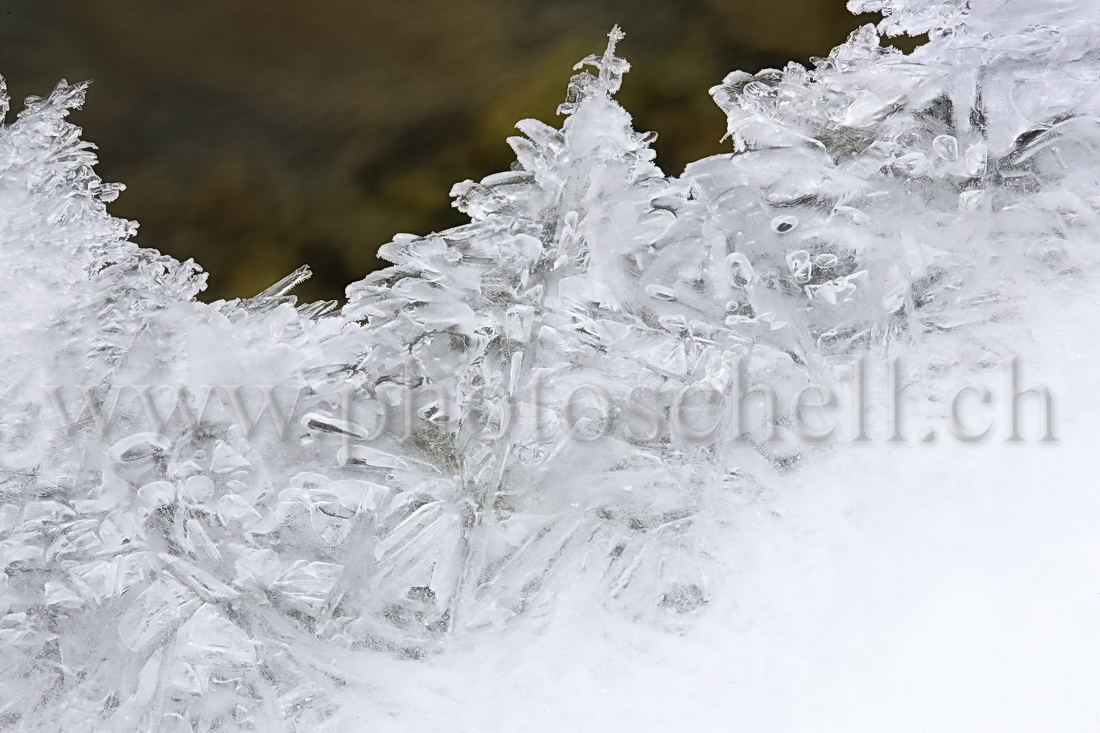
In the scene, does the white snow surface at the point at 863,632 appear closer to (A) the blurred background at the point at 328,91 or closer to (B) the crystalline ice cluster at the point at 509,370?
(B) the crystalline ice cluster at the point at 509,370

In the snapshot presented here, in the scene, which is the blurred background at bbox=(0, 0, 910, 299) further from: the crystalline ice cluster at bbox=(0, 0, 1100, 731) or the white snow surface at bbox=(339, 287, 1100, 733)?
the white snow surface at bbox=(339, 287, 1100, 733)

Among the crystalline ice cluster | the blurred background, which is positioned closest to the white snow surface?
the crystalline ice cluster

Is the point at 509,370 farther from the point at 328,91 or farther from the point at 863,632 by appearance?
the point at 328,91

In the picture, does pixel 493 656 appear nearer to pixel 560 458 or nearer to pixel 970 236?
pixel 560 458

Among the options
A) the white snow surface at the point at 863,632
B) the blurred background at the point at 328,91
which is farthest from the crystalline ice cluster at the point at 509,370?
the blurred background at the point at 328,91

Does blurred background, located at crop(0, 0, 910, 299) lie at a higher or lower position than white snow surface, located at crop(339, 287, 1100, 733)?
higher

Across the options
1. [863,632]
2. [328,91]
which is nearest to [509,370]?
[863,632]
